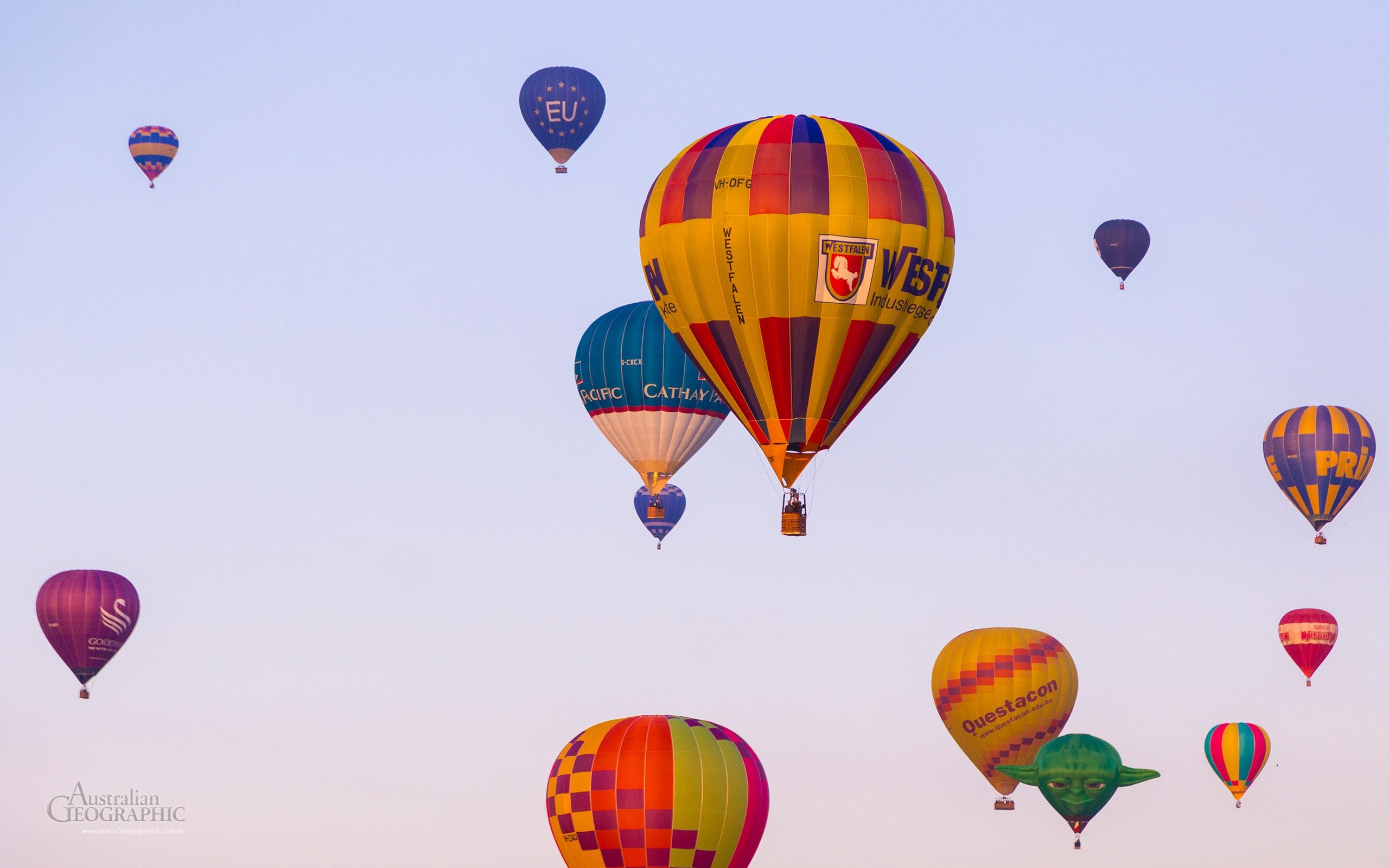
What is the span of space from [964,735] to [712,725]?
10.6 meters

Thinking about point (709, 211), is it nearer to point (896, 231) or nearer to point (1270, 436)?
point (896, 231)

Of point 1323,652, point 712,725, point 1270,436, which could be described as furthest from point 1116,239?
point 712,725

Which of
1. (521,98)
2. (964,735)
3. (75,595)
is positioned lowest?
(964,735)

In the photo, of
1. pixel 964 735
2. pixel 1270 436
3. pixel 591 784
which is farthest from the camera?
pixel 1270 436

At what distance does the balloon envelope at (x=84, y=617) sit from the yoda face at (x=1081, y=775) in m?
20.6

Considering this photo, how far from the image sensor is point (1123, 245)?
66688 mm

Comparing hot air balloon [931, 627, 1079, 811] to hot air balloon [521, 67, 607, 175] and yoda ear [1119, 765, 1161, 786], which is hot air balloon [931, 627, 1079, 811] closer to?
yoda ear [1119, 765, 1161, 786]

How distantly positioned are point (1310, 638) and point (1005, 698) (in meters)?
11.7

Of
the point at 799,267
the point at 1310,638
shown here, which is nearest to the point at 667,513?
the point at 1310,638

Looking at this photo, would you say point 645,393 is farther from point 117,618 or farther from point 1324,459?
point 1324,459

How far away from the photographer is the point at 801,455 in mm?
42281

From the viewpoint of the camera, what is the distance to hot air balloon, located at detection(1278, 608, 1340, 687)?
6562 cm

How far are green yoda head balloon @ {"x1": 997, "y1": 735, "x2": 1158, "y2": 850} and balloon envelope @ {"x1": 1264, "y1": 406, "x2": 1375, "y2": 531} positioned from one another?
1046 centimetres

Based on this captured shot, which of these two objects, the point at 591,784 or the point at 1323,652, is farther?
the point at 1323,652
